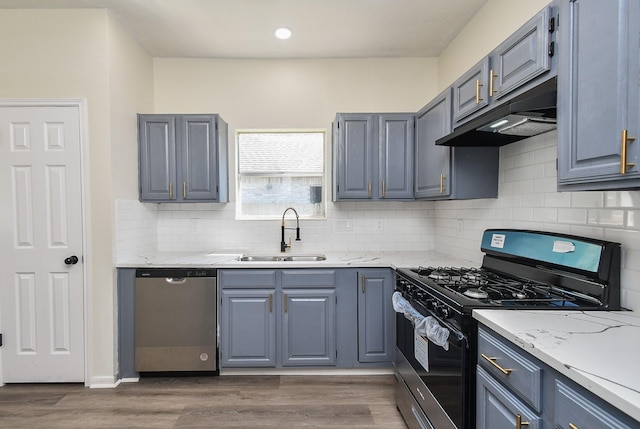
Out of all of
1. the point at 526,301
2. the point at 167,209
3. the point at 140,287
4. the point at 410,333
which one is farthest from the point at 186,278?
the point at 526,301

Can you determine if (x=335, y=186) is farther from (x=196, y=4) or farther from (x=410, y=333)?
(x=196, y=4)

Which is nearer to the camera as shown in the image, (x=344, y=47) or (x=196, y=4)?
(x=196, y=4)

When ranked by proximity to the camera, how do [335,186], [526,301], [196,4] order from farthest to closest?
[335,186], [196,4], [526,301]

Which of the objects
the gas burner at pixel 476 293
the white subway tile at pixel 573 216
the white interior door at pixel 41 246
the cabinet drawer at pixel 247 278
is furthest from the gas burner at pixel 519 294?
the white interior door at pixel 41 246

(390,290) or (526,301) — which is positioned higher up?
(526,301)

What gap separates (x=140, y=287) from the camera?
2598 mm

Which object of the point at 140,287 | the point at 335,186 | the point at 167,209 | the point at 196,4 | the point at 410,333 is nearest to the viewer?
the point at 410,333

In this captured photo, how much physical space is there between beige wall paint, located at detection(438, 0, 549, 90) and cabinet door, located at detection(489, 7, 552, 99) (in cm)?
51

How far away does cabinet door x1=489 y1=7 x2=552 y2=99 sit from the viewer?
4.49 ft

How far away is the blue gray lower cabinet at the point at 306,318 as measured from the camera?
2.63m

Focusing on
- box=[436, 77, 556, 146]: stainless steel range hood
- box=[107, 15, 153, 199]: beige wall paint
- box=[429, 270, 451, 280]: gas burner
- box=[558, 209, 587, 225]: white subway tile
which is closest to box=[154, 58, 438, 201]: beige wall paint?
box=[107, 15, 153, 199]: beige wall paint

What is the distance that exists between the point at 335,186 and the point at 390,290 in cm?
109

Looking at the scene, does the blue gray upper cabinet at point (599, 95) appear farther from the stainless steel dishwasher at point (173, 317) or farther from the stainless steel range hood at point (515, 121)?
the stainless steel dishwasher at point (173, 317)

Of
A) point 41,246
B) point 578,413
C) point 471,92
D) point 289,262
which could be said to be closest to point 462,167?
point 471,92
